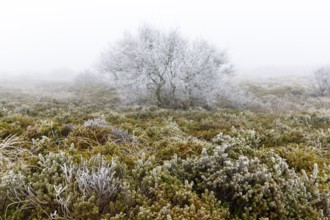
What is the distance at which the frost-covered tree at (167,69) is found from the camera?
14500 millimetres

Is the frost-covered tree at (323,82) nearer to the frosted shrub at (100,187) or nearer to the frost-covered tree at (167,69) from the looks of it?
the frost-covered tree at (167,69)

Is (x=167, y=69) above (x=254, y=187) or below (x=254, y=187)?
above

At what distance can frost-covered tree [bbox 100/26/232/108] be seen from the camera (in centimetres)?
1450

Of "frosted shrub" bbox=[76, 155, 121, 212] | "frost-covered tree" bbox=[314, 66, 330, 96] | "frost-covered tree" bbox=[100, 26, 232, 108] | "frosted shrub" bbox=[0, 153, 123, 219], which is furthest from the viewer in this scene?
"frost-covered tree" bbox=[314, 66, 330, 96]

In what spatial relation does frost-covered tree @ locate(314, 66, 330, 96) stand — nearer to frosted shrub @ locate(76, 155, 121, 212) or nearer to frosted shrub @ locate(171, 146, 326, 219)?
frosted shrub @ locate(171, 146, 326, 219)

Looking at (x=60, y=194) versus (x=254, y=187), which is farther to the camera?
(x=254, y=187)

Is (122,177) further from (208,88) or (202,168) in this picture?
(208,88)

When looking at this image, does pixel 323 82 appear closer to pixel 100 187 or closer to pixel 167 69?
pixel 167 69

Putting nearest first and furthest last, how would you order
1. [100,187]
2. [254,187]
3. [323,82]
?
[100,187] < [254,187] < [323,82]

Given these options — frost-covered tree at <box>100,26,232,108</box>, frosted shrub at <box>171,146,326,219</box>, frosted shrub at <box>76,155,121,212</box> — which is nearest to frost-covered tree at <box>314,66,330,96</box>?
frost-covered tree at <box>100,26,232,108</box>

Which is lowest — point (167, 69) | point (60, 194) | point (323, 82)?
point (60, 194)

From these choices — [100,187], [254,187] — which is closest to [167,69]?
[254,187]

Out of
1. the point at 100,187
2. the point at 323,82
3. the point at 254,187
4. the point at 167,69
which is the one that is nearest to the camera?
the point at 100,187

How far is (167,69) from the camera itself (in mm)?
14930
